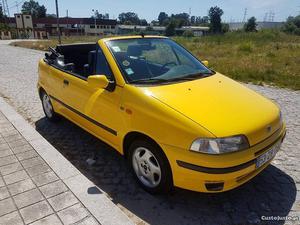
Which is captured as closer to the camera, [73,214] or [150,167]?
[73,214]

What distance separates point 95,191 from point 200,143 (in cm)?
134

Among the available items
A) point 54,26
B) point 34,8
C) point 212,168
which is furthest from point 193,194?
point 34,8

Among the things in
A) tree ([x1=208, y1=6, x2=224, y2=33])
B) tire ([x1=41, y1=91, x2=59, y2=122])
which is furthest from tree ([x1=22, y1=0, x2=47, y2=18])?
tire ([x1=41, y1=91, x2=59, y2=122])

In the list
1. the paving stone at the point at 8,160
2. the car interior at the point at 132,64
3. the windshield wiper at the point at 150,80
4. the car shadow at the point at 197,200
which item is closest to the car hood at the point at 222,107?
the windshield wiper at the point at 150,80

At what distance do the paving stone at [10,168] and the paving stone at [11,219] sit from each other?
901 millimetres

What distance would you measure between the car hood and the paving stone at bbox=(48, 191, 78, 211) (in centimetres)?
140

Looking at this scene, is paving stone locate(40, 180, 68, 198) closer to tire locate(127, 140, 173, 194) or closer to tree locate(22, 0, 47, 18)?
tire locate(127, 140, 173, 194)

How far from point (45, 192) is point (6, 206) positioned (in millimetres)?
398

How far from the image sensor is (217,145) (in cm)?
253

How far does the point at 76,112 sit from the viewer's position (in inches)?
168

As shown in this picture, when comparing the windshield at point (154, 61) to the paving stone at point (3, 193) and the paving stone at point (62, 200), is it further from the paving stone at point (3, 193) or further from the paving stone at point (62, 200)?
the paving stone at point (3, 193)

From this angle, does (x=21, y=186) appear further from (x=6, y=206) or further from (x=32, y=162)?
(x=32, y=162)

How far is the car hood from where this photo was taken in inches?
105

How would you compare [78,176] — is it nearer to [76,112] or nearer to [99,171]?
[99,171]
